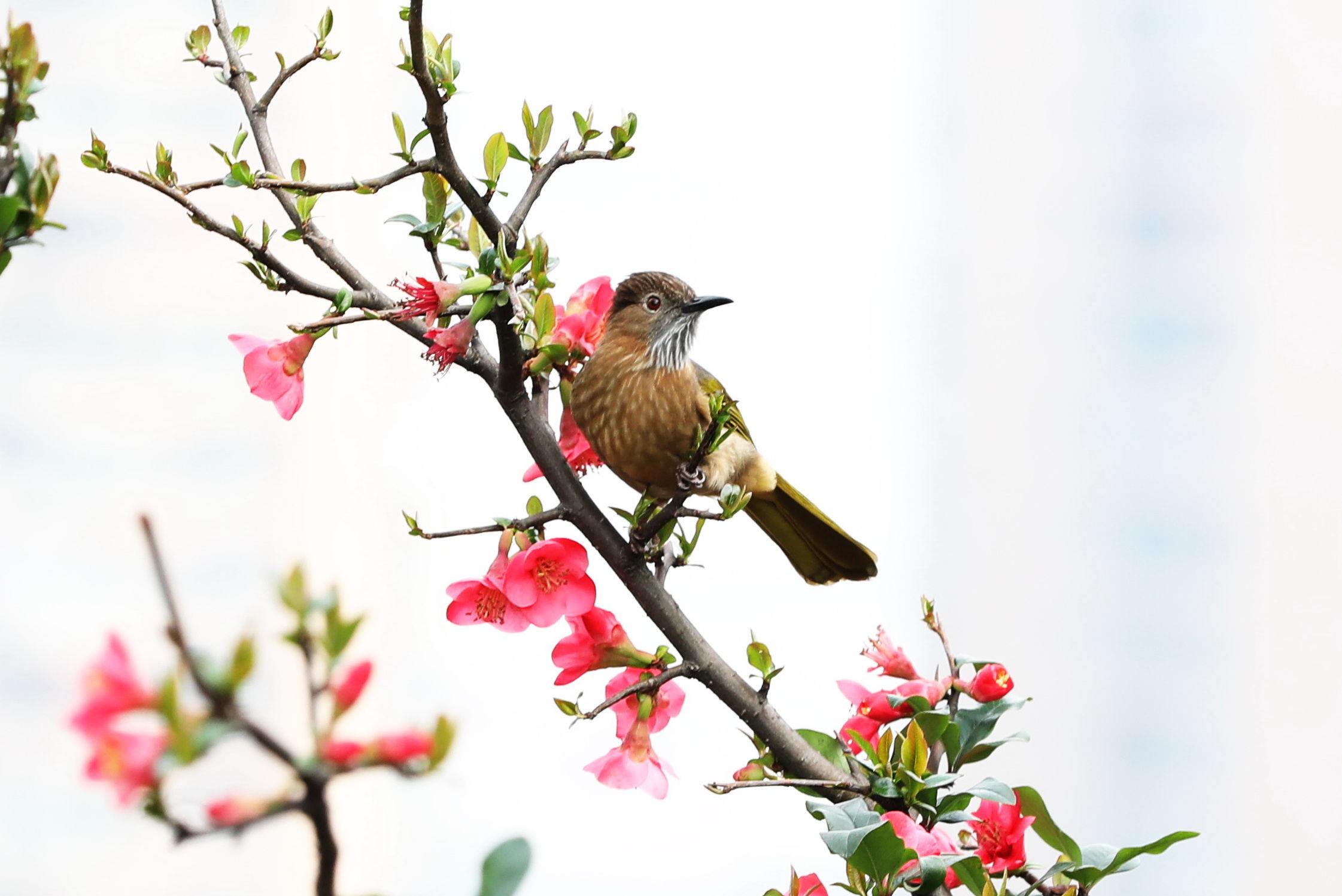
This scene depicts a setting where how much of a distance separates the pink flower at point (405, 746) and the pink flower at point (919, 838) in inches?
17.6

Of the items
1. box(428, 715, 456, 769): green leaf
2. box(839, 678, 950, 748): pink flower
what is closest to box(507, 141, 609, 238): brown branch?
box(839, 678, 950, 748): pink flower

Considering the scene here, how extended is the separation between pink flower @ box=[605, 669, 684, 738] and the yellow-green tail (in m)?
0.46

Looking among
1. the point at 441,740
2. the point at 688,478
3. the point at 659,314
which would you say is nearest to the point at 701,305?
the point at 659,314

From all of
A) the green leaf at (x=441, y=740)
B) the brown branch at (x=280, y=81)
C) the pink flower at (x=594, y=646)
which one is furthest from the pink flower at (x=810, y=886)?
the brown branch at (x=280, y=81)

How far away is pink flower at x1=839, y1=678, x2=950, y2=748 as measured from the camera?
2.72 ft

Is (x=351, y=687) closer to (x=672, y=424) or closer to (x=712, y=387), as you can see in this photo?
(x=672, y=424)

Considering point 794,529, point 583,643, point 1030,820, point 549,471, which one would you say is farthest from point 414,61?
point 794,529

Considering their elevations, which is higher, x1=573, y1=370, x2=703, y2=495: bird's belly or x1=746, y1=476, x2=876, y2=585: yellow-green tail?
x1=573, y1=370, x2=703, y2=495: bird's belly

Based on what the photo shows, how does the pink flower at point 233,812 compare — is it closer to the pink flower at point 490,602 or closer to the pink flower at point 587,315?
the pink flower at point 490,602

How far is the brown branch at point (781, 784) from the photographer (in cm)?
67

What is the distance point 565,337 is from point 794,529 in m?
0.47

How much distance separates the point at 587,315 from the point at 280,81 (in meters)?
A: 0.27

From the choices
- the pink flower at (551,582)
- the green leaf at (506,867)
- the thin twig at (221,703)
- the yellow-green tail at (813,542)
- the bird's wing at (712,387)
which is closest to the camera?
the thin twig at (221,703)

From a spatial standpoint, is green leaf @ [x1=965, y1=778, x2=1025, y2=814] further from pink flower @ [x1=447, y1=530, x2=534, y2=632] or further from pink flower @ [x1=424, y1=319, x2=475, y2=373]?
pink flower @ [x1=424, y1=319, x2=475, y2=373]
